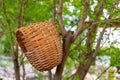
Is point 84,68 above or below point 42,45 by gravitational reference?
below

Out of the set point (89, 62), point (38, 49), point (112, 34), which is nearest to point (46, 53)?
point (38, 49)

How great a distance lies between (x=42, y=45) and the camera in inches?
46.4

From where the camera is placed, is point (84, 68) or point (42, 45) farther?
point (84, 68)

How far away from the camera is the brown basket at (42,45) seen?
1175 mm

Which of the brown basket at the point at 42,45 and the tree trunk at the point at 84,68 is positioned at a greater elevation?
the brown basket at the point at 42,45

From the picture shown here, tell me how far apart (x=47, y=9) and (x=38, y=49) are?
0.69 meters

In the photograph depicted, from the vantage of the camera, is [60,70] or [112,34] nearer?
[60,70]

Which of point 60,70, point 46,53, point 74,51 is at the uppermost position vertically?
point 46,53

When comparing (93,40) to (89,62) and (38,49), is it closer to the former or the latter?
(89,62)

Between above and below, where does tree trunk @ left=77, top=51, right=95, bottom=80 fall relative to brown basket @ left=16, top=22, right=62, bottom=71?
below

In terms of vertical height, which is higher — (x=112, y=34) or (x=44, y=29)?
(x=44, y=29)

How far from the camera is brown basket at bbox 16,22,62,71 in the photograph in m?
1.17

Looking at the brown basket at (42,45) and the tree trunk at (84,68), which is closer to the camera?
the brown basket at (42,45)

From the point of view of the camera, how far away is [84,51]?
1797 mm
